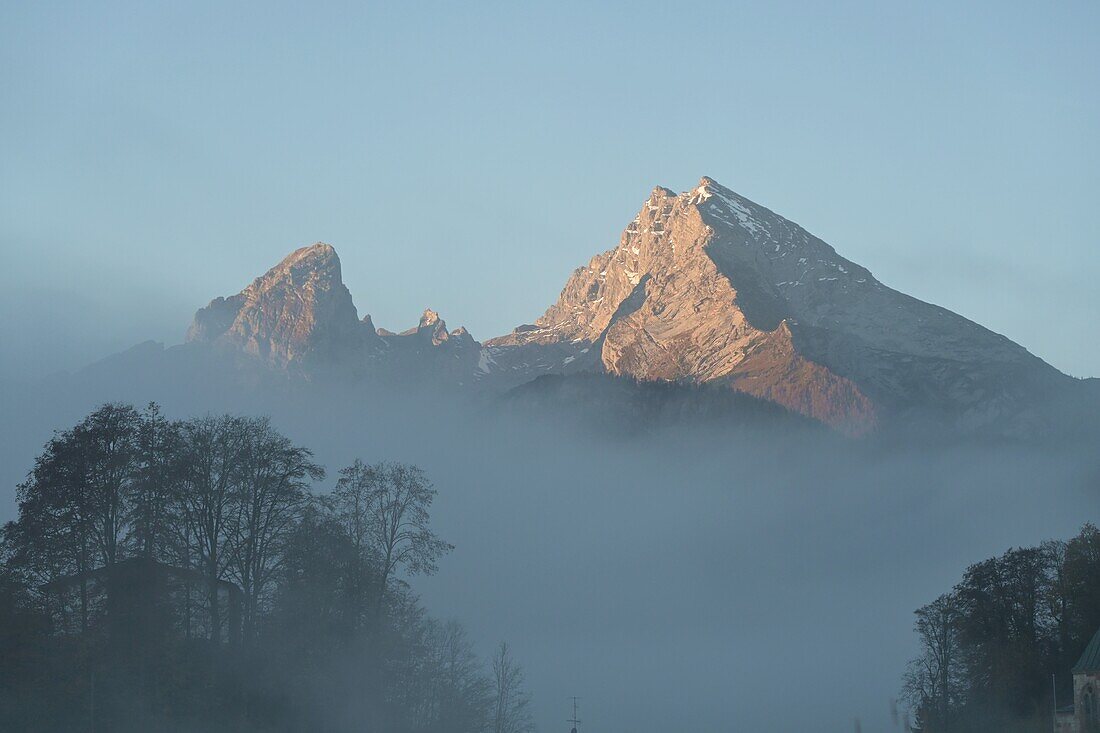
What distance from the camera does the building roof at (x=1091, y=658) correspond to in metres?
111

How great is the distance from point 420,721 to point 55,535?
34087 mm

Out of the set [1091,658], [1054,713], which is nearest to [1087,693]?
[1091,658]

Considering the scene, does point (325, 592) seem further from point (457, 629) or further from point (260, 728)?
point (457, 629)

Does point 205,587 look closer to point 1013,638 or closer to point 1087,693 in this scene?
point 1087,693

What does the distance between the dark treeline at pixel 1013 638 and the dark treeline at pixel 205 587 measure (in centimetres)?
4410

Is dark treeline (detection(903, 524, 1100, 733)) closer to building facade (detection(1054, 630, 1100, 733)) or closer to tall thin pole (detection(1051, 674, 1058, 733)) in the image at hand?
tall thin pole (detection(1051, 674, 1058, 733))

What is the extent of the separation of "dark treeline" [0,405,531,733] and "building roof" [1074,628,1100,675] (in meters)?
45.7

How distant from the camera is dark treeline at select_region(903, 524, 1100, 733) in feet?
398

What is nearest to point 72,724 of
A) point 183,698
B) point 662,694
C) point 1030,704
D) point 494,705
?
point 183,698

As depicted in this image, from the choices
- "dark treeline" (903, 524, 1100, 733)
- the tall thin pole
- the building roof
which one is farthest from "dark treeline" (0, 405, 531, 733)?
the building roof

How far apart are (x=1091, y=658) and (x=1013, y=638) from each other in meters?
14.0

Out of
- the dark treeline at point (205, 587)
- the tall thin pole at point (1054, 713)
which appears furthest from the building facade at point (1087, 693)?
the dark treeline at point (205, 587)

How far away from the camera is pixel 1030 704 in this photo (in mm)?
120375

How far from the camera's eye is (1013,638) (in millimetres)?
125438
